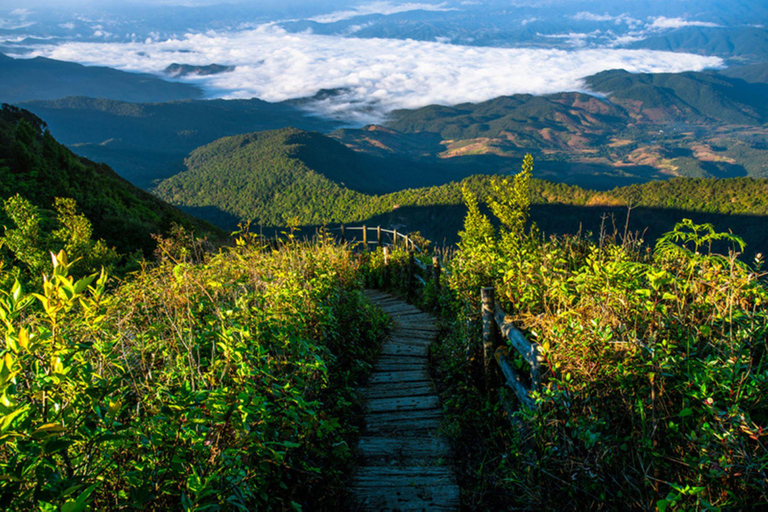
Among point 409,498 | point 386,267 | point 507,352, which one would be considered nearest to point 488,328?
point 507,352

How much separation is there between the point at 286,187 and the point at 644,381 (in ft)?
363

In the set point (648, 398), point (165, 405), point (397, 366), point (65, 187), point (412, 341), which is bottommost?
point (412, 341)

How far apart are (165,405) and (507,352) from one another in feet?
9.52

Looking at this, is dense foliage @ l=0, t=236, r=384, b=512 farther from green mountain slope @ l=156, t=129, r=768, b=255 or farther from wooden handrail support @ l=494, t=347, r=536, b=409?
green mountain slope @ l=156, t=129, r=768, b=255

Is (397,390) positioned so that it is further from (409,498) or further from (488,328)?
(409,498)

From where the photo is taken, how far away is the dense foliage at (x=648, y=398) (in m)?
1.72

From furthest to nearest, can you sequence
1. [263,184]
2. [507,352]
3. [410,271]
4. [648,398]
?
[263,184], [410,271], [507,352], [648,398]

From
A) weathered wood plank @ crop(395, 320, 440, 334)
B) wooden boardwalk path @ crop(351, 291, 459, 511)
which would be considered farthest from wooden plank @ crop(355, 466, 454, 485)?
weathered wood plank @ crop(395, 320, 440, 334)

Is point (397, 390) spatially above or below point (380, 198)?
above

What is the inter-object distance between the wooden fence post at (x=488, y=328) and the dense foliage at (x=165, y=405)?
4.56ft

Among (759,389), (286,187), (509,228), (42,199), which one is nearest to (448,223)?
(286,187)

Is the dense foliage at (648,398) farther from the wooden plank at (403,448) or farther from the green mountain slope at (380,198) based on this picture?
the green mountain slope at (380,198)

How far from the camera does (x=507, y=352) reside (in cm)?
370

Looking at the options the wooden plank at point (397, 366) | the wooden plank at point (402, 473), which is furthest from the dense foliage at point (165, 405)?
the wooden plank at point (397, 366)
